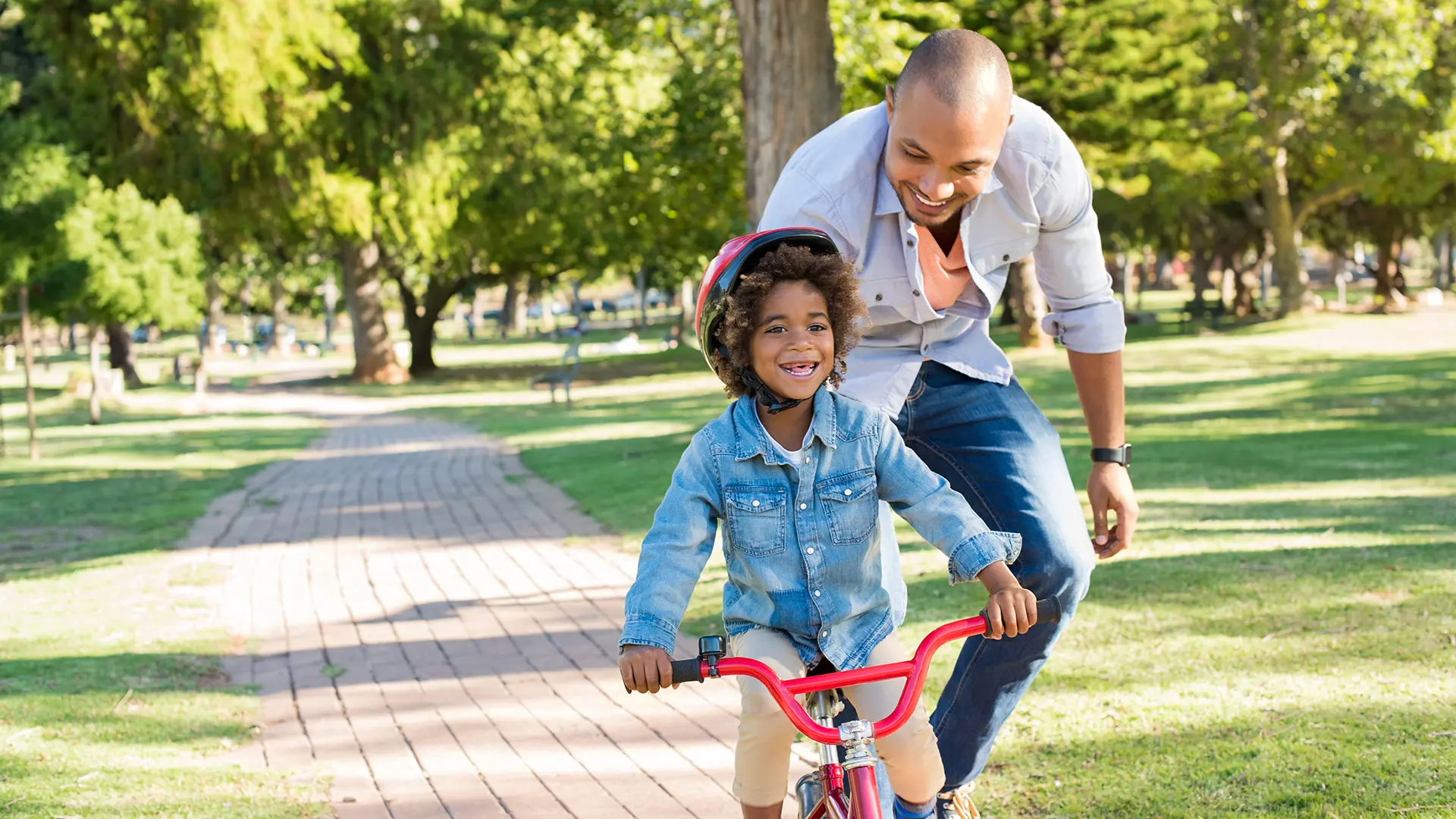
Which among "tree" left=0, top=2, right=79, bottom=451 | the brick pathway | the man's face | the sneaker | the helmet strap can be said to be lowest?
the brick pathway

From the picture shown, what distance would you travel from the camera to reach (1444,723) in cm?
454

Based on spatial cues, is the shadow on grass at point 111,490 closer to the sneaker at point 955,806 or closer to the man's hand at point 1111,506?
the sneaker at point 955,806

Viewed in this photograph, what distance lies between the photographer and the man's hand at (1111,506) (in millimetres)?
3559

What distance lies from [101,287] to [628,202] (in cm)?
1197

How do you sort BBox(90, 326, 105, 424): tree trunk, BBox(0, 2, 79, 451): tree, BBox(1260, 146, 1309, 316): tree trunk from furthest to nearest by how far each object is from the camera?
BBox(1260, 146, 1309, 316): tree trunk, BBox(90, 326, 105, 424): tree trunk, BBox(0, 2, 79, 451): tree

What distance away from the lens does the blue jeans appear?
11.1ft

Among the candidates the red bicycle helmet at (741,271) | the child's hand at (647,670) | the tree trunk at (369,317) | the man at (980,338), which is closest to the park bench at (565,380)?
the tree trunk at (369,317)

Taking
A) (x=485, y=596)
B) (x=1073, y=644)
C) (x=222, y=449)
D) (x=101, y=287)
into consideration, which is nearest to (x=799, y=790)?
(x=1073, y=644)

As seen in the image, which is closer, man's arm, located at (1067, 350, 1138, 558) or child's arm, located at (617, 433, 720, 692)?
child's arm, located at (617, 433, 720, 692)

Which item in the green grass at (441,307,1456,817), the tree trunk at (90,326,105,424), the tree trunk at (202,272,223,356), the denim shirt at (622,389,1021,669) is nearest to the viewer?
the denim shirt at (622,389,1021,669)

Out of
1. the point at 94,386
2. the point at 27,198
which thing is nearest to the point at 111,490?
the point at 27,198

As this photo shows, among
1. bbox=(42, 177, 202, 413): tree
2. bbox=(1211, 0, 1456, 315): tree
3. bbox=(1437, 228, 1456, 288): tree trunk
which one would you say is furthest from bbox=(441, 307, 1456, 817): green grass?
bbox=(1437, 228, 1456, 288): tree trunk

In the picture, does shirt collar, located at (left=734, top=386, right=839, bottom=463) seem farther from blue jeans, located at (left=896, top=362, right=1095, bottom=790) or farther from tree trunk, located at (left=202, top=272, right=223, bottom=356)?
tree trunk, located at (left=202, top=272, right=223, bottom=356)

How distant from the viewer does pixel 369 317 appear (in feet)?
112
